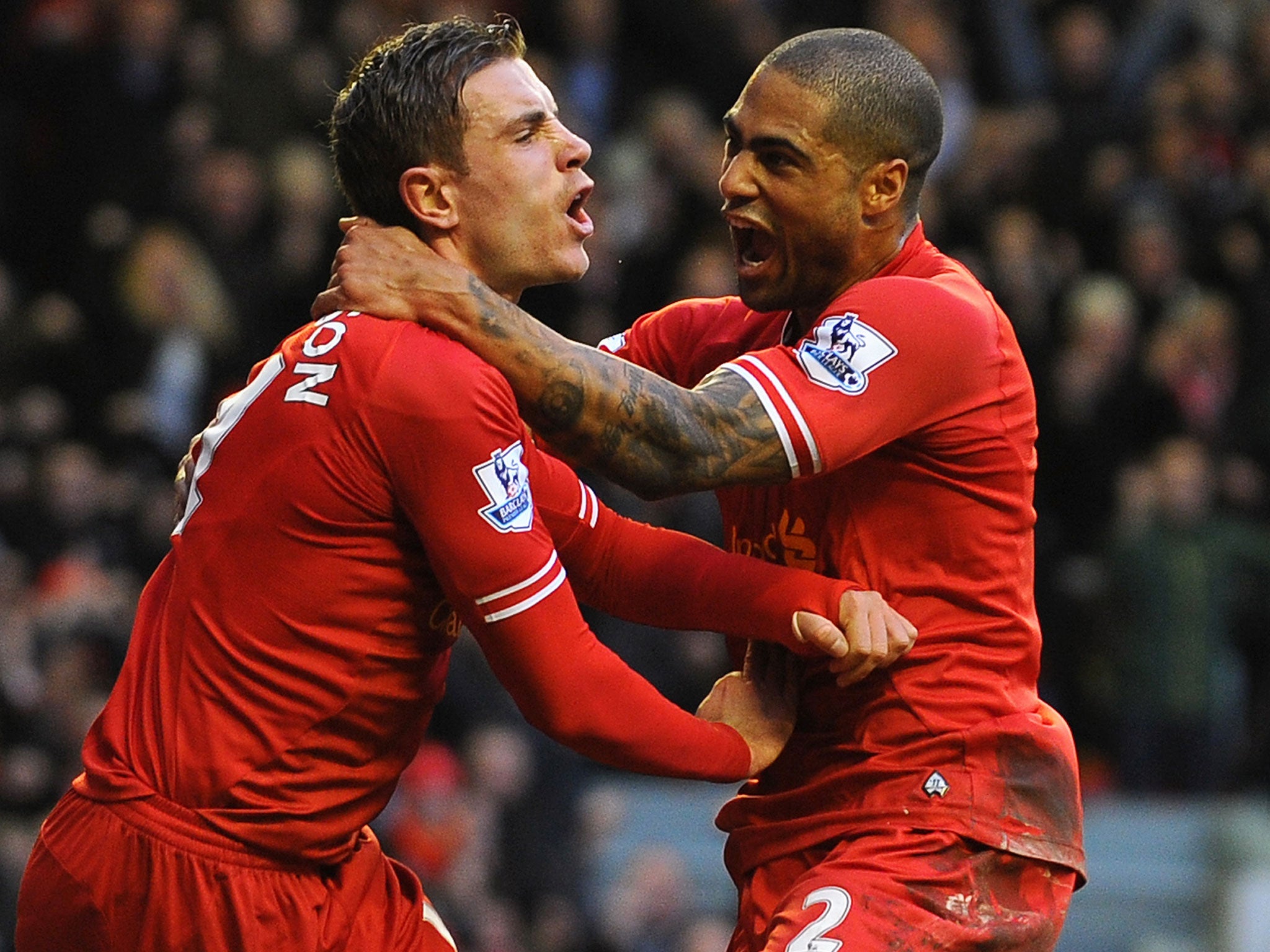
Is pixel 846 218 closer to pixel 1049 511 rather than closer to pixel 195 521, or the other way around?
pixel 195 521

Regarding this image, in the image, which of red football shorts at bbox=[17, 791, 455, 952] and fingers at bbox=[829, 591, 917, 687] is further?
fingers at bbox=[829, 591, 917, 687]

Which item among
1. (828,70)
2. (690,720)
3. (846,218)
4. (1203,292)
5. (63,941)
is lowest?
(1203,292)

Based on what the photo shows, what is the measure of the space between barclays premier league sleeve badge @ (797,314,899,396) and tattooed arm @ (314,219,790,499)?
0.14 meters

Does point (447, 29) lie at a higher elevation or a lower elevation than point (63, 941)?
higher

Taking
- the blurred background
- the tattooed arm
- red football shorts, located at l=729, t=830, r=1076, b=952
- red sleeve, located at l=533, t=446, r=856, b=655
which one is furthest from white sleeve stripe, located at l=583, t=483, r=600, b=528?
the blurred background

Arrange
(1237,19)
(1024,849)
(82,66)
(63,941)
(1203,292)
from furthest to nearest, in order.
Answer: (1237,19) < (1203,292) < (82,66) < (1024,849) < (63,941)

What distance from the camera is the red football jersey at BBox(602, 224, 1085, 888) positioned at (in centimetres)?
407

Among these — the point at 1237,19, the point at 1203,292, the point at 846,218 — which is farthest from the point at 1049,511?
the point at 846,218

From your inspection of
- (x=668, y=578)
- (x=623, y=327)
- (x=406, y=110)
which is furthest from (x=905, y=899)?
(x=623, y=327)

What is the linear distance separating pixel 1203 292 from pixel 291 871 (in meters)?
8.41

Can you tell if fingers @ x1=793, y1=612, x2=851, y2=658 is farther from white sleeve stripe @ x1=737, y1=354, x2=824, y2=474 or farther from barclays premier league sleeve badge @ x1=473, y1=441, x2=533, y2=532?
barclays premier league sleeve badge @ x1=473, y1=441, x2=533, y2=532

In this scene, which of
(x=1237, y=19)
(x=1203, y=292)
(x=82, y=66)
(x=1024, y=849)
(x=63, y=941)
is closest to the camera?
(x=63, y=941)

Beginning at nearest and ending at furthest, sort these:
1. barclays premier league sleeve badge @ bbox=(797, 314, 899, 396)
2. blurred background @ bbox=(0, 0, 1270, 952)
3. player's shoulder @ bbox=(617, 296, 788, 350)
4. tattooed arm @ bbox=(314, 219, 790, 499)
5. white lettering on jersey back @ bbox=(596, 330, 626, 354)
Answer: tattooed arm @ bbox=(314, 219, 790, 499) < barclays premier league sleeve badge @ bbox=(797, 314, 899, 396) < player's shoulder @ bbox=(617, 296, 788, 350) < white lettering on jersey back @ bbox=(596, 330, 626, 354) < blurred background @ bbox=(0, 0, 1270, 952)

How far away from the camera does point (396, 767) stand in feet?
13.2
